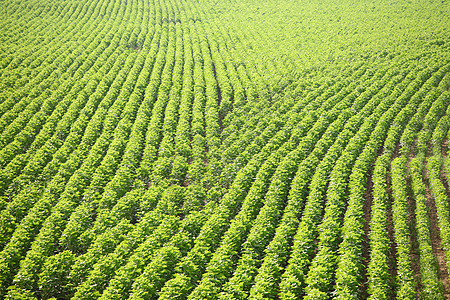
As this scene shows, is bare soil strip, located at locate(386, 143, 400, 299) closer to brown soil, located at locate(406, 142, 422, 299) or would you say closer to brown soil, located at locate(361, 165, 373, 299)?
brown soil, located at locate(406, 142, 422, 299)

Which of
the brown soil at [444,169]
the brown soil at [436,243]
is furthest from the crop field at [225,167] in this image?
the brown soil at [444,169]

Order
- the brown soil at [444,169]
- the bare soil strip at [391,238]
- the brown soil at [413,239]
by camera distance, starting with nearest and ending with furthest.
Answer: the brown soil at [413,239], the bare soil strip at [391,238], the brown soil at [444,169]

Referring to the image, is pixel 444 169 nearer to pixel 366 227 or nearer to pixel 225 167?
pixel 366 227

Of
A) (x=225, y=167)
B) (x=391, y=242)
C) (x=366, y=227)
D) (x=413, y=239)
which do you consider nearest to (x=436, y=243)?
(x=413, y=239)

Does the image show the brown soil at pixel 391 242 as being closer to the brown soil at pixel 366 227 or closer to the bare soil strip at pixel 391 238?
the bare soil strip at pixel 391 238

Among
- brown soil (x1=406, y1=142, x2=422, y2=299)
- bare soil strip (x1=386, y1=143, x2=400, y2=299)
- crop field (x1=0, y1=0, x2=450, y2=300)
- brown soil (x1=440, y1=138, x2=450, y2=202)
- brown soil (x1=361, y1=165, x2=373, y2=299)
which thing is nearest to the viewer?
crop field (x1=0, y1=0, x2=450, y2=300)

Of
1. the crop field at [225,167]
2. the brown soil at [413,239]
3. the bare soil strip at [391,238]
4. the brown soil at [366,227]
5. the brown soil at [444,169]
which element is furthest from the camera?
the brown soil at [444,169]

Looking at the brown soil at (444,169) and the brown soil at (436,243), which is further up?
the brown soil at (444,169)

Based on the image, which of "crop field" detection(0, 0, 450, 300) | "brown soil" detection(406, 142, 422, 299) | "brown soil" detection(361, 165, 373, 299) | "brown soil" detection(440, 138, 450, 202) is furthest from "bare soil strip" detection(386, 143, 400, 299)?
"brown soil" detection(440, 138, 450, 202)
